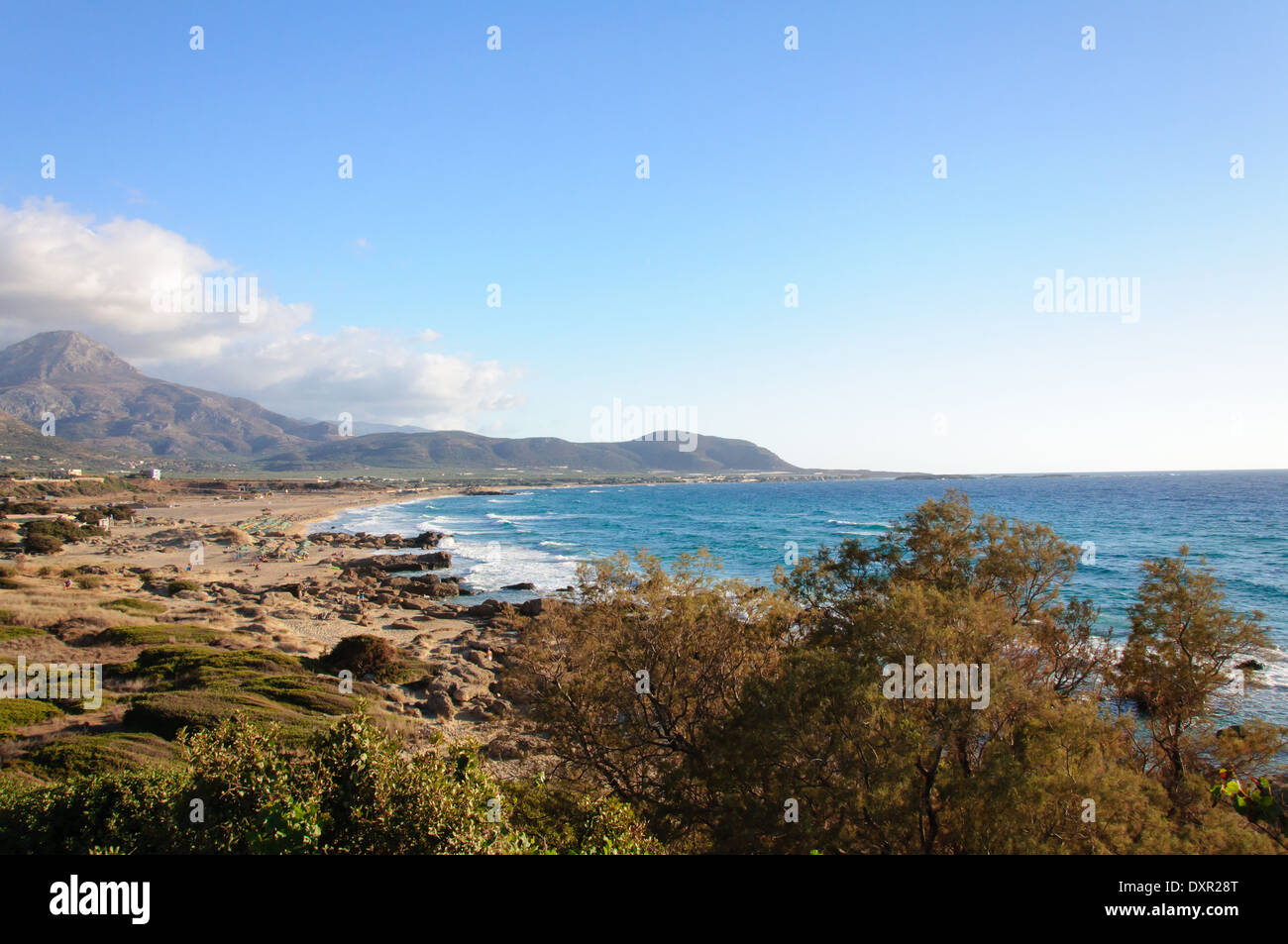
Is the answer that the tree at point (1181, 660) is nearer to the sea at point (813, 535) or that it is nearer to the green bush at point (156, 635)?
the sea at point (813, 535)

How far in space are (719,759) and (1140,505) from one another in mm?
140198

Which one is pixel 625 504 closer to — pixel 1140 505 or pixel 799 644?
pixel 1140 505

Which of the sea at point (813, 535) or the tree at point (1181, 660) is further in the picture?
the sea at point (813, 535)

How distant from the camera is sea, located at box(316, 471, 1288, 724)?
44.4 meters

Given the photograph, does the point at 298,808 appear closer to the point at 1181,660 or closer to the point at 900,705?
the point at 900,705

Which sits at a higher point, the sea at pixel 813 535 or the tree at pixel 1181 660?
the tree at pixel 1181 660

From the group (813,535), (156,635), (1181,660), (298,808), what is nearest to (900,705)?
(1181,660)

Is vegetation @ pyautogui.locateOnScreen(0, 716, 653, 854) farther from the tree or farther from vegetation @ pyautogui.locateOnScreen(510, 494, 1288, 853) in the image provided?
the tree

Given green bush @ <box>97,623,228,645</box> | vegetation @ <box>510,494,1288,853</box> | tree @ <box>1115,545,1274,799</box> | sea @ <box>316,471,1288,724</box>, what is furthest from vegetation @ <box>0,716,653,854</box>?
green bush @ <box>97,623,228,645</box>

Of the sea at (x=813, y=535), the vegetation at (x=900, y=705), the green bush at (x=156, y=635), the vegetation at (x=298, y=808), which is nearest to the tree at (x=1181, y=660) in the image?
the vegetation at (x=900, y=705)

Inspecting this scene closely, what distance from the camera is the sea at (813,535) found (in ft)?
146

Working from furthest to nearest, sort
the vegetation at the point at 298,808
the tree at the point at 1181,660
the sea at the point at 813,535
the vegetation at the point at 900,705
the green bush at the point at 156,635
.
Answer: the sea at the point at 813,535
the green bush at the point at 156,635
the tree at the point at 1181,660
the vegetation at the point at 900,705
the vegetation at the point at 298,808

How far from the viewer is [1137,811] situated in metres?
10.4

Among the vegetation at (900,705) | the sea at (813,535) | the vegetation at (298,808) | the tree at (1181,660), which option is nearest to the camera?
the vegetation at (298,808)
